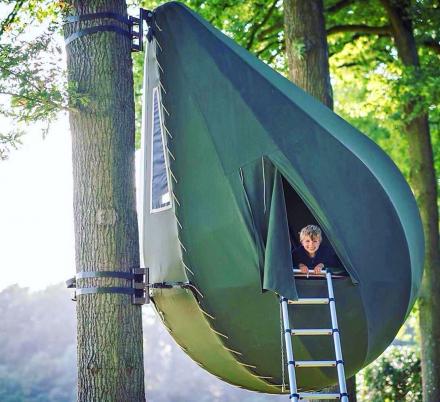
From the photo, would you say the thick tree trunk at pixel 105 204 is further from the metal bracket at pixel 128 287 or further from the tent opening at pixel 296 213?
the tent opening at pixel 296 213

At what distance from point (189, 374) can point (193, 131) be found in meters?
16.0

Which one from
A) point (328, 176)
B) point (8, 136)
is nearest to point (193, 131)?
point (328, 176)

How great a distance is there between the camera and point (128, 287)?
6586mm

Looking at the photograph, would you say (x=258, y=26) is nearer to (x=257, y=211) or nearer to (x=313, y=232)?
(x=313, y=232)

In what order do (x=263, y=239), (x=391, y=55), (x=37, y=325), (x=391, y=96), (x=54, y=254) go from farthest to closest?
(x=37, y=325) → (x=54, y=254) → (x=391, y=55) → (x=391, y=96) → (x=263, y=239)

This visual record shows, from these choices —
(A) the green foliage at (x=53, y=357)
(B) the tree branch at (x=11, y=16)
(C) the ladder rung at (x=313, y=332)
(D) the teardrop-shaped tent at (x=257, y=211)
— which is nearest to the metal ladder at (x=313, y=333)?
(C) the ladder rung at (x=313, y=332)

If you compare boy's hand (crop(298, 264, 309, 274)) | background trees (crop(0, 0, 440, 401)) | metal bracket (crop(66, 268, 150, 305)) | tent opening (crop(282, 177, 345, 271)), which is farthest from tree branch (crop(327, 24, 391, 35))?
metal bracket (crop(66, 268, 150, 305))

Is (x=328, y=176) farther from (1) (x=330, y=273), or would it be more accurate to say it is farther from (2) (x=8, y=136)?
(2) (x=8, y=136)

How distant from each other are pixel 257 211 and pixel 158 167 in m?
1.13

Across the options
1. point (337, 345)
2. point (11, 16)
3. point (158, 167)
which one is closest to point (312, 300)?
point (337, 345)

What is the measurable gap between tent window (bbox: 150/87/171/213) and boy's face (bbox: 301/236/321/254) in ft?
4.07

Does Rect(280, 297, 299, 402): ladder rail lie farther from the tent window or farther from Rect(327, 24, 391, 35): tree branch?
Rect(327, 24, 391, 35): tree branch

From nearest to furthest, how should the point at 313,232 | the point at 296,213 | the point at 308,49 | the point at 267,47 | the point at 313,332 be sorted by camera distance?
1. the point at 313,332
2. the point at 313,232
3. the point at 296,213
4. the point at 308,49
5. the point at 267,47

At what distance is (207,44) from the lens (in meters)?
6.81
